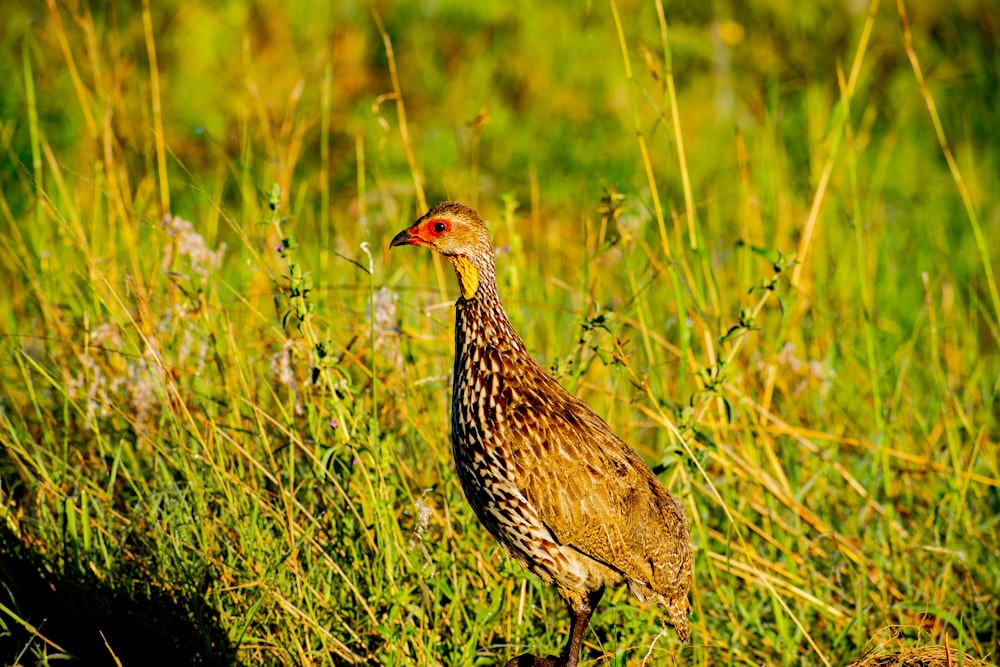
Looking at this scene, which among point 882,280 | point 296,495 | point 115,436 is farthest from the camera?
point 882,280

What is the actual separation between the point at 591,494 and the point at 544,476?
155 mm

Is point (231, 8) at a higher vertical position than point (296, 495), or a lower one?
higher

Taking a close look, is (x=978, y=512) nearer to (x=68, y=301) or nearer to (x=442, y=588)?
(x=442, y=588)

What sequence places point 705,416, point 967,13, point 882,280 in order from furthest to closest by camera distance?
point 967,13 → point 882,280 → point 705,416

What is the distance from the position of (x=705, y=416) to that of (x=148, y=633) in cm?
222

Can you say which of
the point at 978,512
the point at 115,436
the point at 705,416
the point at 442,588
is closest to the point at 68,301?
the point at 115,436

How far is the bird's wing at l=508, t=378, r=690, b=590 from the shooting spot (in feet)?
11.3

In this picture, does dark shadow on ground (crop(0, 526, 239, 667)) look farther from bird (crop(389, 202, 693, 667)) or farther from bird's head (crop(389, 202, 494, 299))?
bird's head (crop(389, 202, 494, 299))

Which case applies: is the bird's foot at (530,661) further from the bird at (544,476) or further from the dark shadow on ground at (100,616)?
the dark shadow on ground at (100,616)

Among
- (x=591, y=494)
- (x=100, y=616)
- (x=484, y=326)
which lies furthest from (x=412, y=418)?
(x=100, y=616)

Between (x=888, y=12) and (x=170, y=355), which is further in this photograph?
(x=888, y=12)

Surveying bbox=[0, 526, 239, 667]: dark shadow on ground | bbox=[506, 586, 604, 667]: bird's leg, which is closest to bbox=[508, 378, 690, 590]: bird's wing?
bbox=[506, 586, 604, 667]: bird's leg

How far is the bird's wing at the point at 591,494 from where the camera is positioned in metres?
3.45

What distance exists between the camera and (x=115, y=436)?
434 centimetres
